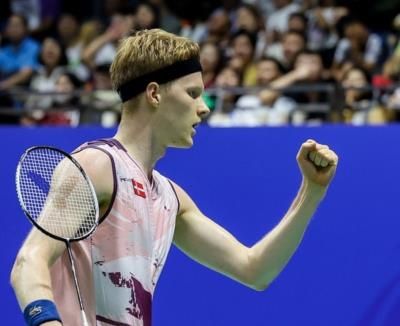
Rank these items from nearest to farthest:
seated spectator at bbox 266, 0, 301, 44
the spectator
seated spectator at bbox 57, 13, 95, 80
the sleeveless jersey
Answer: the sleeveless jersey, seated spectator at bbox 266, 0, 301, 44, the spectator, seated spectator at bbox 57, 13, 95, 80

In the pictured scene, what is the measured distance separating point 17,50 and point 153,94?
236 inches

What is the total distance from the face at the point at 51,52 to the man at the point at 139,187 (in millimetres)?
5405

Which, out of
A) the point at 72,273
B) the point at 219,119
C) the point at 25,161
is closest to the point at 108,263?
the point at 72,273

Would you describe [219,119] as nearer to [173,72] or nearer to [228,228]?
[228,228]

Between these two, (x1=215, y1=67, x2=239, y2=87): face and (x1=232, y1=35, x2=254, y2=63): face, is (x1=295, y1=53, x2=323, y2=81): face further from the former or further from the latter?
(x1=232, y1=35, x2=254, y2=63): face

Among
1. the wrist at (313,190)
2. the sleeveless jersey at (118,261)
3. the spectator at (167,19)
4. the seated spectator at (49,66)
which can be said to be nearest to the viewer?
the sleeveless jersey at (118,261)

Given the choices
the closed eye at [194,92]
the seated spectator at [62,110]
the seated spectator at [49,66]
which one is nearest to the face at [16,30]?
the seated spectator at [49,66]

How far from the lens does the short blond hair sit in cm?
281

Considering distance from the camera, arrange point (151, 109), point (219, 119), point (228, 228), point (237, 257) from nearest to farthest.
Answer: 1. point (151, 109)
2. point (237, 257)
3. point (228, 228)
4. point (219, 119)

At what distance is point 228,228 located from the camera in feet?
15.7

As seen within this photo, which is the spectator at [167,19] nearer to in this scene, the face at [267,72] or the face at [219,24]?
the face at [219,24]

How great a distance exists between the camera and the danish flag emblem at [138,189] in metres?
2.83

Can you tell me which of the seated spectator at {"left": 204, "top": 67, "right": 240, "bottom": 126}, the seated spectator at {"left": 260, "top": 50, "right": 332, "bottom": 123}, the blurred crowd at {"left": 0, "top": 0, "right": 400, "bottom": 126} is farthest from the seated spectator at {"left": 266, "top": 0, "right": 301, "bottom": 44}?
the seated spectator at {"left": 260, "top": 50, "right": 332, "bottom": 123}

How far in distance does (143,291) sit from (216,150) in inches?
80.7
